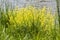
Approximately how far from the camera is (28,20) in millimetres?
4547

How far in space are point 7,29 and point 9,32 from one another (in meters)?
0.08

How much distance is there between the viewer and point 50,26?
438 centimetres

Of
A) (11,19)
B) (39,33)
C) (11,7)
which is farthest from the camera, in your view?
(11,7)

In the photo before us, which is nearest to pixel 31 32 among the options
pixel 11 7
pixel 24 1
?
pixel 11 7

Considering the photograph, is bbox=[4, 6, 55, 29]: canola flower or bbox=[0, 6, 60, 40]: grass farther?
bbox=[4, 6, 55, 29]: canola flower

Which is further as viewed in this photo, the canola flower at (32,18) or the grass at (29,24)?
the canola flower at (32,18)

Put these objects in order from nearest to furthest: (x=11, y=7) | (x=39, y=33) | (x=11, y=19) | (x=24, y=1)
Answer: (x=39, y=33) → (x=11, y=19) → (x=11, y=7) → (x=24, y=1)

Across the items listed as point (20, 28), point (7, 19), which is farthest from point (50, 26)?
point (7, 19)

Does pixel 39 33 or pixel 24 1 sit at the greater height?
pixel 24 1

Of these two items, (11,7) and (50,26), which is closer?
(50,26)

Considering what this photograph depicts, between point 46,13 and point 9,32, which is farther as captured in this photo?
point 46,13

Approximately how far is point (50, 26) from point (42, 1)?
148 centimetres

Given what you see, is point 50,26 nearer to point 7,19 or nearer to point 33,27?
point 33,27

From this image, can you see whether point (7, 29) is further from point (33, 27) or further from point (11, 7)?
point (11, 7)
